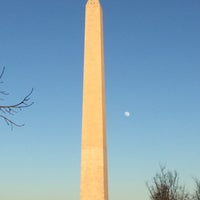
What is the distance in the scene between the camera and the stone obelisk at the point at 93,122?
57.8 ft

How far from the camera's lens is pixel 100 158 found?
17688 mm

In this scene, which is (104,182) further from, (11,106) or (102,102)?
(11,106)

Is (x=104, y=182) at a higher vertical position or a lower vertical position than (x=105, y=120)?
lower

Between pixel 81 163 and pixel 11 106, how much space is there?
44.2 feet

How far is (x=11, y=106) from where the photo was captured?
4.68m

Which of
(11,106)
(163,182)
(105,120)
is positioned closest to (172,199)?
(163,182)

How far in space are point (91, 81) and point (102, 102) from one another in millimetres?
1004

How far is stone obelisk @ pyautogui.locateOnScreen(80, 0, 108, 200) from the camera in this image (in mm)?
17630

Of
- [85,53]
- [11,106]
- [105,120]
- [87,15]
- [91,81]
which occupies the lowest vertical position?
[11,106]

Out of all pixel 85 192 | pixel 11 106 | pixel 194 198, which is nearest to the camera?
pixel 11 106

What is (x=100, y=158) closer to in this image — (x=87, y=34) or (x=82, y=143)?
(x=82, y=143)

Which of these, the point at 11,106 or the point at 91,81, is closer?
the point at 11,106

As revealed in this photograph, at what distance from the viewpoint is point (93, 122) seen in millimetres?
17953

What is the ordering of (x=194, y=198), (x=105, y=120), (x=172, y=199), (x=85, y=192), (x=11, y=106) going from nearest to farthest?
(x=11, y=106)
(x=85, y=192)
(x=105, y=120)
(x=172, y=199)
(x=194, y=198)
